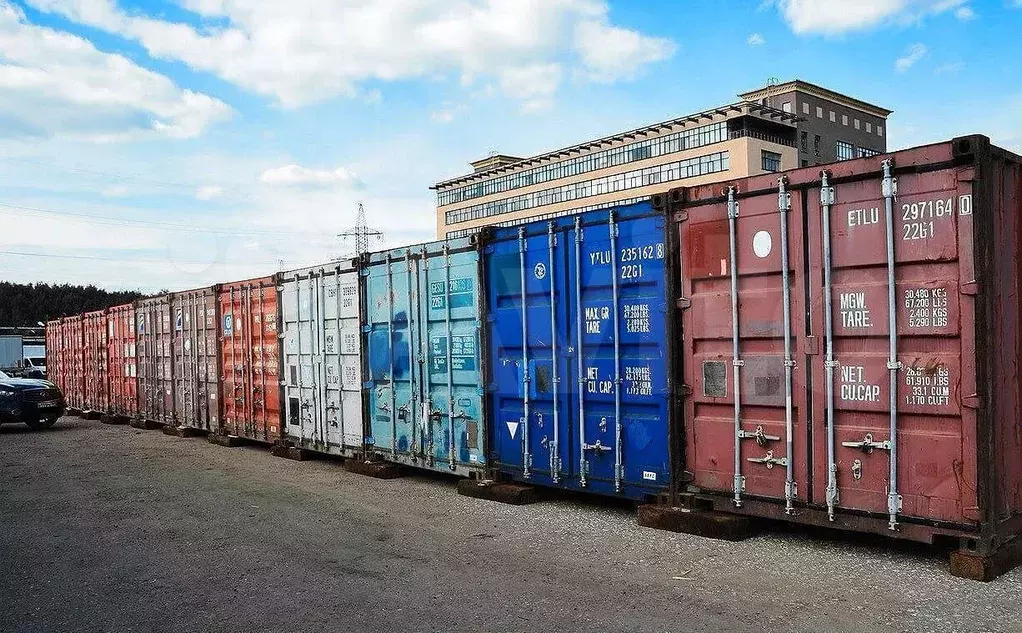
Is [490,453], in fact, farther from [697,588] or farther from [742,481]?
[697,588]

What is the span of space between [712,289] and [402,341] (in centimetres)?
481

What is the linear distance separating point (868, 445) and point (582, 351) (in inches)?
118

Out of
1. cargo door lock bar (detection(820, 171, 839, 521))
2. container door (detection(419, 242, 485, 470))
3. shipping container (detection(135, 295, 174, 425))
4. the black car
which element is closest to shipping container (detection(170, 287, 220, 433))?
shipping container (detection(135, 295, 174, 425))

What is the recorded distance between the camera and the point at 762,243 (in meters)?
6.95

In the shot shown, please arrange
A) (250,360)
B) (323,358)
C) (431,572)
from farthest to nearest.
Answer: (250,360), (323,358), (431,572)

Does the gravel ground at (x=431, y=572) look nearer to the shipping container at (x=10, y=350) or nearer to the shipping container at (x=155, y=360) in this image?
the shipping container at (x=155, y=360)

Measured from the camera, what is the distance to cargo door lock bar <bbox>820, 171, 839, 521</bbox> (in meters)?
6.40

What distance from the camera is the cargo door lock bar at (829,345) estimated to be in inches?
252

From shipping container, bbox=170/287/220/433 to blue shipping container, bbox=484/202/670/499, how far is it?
340 inches

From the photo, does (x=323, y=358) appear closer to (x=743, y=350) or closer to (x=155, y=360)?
(x=743, y=350)

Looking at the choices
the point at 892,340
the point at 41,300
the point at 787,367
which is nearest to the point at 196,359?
the point at 787,367

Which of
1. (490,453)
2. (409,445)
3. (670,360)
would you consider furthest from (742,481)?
(409,445)

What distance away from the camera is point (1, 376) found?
67.8ft

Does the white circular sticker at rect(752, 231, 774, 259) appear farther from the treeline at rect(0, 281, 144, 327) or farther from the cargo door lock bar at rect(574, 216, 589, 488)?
the treeline at rect(0, 281, 144, 327)
